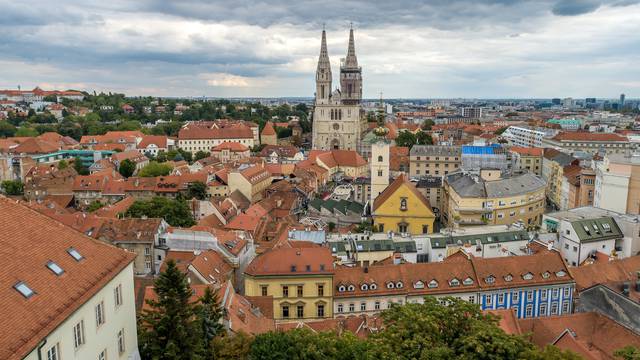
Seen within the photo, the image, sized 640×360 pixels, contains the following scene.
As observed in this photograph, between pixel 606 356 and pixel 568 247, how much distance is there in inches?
828

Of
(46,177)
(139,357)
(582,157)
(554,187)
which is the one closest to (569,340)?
(139,357)

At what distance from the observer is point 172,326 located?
20984mm

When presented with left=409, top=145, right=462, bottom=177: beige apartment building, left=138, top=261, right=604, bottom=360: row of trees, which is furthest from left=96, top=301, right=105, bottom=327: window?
left=409, top=145, right=462, bottom=177: beige apartment building

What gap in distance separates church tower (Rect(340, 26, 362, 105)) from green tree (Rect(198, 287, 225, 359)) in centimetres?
10923

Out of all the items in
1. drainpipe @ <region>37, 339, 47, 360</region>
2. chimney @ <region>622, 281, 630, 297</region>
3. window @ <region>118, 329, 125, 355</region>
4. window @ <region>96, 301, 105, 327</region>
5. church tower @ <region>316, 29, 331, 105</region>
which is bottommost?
chimney @ <region>622, 281, 630, 297</region>

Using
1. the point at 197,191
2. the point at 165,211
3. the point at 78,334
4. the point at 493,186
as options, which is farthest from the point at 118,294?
the point at 197,191

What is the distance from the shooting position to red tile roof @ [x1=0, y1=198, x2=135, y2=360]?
13.5 metres

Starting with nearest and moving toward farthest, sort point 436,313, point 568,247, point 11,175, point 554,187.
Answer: point 436,313, point 568,247, point 554,187, point 11,175

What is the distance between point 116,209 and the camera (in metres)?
59.8

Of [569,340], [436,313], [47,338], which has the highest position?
[47,338]

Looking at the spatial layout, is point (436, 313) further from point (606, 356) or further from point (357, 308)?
point (357, 308)

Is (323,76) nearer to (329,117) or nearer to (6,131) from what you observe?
(329,117)

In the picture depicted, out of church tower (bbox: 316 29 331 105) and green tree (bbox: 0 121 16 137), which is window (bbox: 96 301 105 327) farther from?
green tree (bbox: 0 121 16 137)

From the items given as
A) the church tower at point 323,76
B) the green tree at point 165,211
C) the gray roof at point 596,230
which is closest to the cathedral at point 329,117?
the church tower at point 323,76
